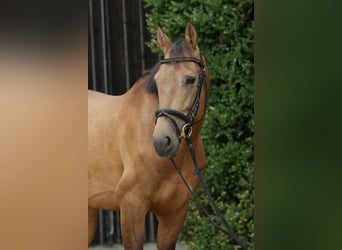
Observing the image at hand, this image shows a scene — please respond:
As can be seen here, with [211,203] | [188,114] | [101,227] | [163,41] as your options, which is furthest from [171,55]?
[101,227]

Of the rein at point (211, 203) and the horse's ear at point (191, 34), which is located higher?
the horse's ear at point (191, 34)

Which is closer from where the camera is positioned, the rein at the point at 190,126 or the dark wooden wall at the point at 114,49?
the rein at the point at 190,126

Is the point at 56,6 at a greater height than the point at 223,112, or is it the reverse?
the point at 56,6

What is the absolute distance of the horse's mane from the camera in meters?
1.49

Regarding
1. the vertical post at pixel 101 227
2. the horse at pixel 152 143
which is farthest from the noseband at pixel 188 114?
the vertical post at pixel 101 227

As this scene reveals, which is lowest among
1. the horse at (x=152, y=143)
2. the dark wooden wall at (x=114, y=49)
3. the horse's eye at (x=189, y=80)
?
the horse at (x=152, y=143)

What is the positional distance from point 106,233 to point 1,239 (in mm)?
327

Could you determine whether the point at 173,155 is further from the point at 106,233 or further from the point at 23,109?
the point at 23,109

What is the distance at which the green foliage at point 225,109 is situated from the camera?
1578mm

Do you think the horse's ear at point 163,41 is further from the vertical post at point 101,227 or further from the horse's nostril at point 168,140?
the vertical post at point 101,227

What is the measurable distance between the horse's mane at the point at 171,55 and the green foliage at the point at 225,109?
0.07 metres

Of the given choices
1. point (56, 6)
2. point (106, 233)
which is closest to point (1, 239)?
point (106, 233)

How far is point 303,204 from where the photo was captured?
88cm

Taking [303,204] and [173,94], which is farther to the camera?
[173,94]
